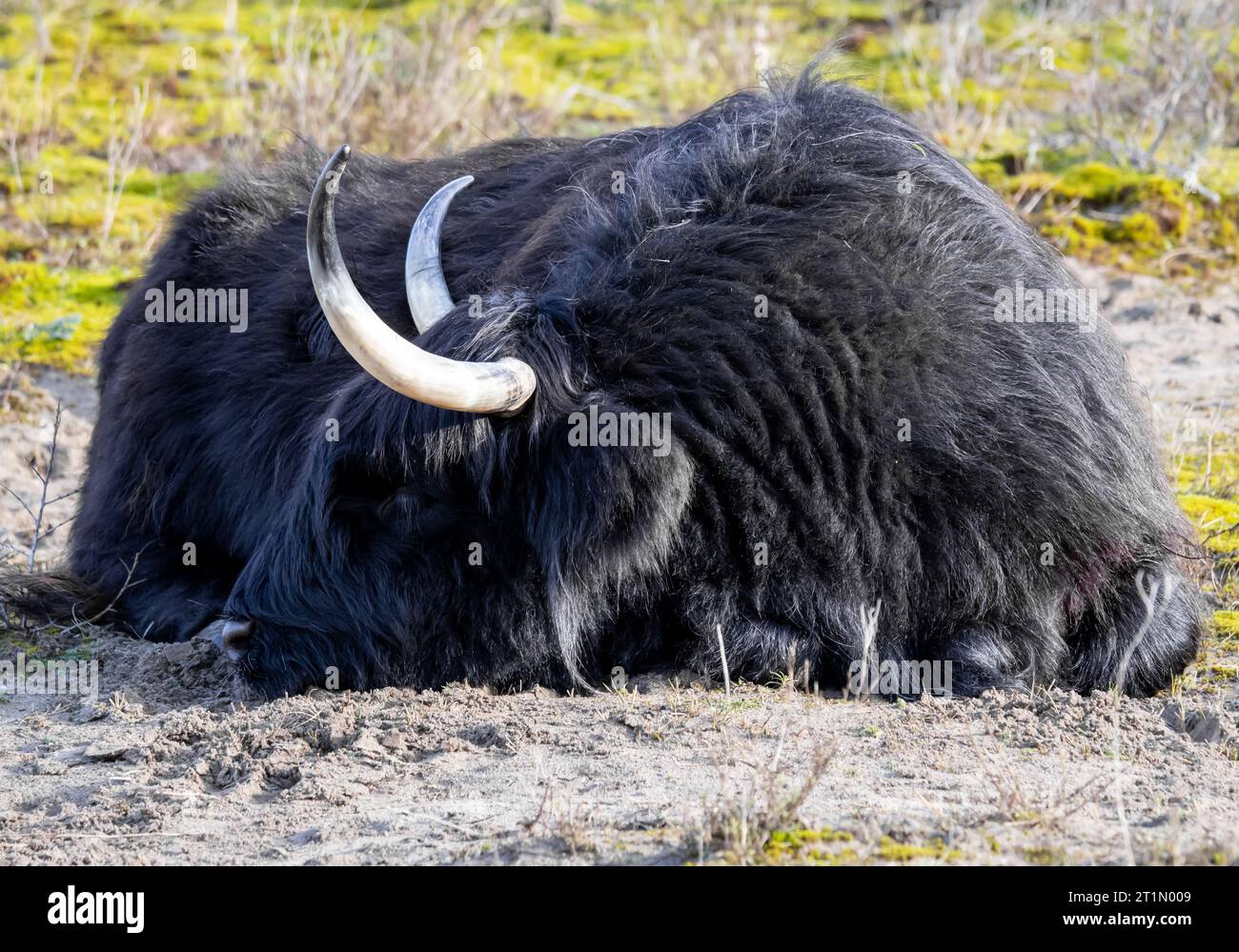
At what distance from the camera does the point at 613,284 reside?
172 inches

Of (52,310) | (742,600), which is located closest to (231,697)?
(742,600)

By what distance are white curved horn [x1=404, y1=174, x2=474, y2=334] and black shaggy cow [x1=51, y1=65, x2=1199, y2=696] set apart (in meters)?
0.07

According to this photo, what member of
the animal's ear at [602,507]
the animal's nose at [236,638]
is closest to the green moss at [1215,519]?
the animal's ear at [602,507]

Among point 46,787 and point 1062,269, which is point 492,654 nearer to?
point 46,787

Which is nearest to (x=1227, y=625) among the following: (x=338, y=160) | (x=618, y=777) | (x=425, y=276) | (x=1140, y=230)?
(x=618, y=777)

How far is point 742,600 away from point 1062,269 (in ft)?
5.28

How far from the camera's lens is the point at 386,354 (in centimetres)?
367

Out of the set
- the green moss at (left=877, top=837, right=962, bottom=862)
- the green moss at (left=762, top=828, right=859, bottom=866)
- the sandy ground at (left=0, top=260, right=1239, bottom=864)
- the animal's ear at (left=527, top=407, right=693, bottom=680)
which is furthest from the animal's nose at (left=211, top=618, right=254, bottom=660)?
the green moss at (left=877, top=837, right=962, bottom=862)

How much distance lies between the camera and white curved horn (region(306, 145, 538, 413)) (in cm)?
345

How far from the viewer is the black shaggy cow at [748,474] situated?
4203 millimetres

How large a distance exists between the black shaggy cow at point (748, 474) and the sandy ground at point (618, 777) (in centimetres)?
21

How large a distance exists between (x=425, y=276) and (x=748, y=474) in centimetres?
130

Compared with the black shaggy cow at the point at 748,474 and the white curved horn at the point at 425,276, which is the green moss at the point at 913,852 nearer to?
the black shaggy cow at the point at 748,474

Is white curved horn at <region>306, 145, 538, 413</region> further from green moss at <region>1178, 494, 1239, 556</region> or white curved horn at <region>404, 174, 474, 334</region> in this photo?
green moss at <region>1178, 494, 1239, 556</region>
